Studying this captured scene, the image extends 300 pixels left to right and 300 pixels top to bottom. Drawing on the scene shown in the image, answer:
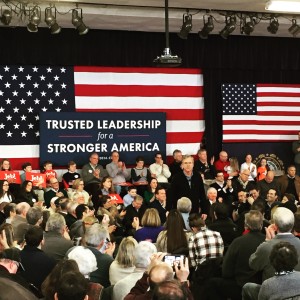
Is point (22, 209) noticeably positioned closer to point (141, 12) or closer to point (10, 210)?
point (10, 210)

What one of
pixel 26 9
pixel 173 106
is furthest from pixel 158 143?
pixel 26 9

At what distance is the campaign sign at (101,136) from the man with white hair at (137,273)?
27.4ft

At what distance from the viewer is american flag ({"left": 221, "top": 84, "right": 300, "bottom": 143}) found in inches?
542

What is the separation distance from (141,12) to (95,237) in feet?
24.8

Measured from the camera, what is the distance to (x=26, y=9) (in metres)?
11.5

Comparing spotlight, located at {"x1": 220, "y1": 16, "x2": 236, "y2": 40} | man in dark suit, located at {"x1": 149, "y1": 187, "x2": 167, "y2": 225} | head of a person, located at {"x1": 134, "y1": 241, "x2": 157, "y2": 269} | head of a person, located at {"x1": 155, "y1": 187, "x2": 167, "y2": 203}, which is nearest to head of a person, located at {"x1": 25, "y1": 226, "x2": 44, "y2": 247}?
head of a person, located at {"x1": 134, "y1": 241, "x2": 157, "y2": 269}

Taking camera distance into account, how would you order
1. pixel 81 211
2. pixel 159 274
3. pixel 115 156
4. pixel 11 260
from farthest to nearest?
pixel 115 156 → pixel 81 211 → pixel 11 260 → pixel 159 274

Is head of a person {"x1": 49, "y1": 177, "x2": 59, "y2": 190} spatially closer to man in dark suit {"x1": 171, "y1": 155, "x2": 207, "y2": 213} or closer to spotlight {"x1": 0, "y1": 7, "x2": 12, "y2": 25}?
spotlight {"x1": 0, "y1": 7, "x2": 12, "y2": 25}

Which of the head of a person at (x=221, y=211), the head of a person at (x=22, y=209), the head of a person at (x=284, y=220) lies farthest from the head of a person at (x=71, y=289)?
the head of a person at (x=22, y=209)

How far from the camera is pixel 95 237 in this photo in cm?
500

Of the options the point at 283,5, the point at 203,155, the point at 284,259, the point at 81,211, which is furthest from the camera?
the point at 203,155

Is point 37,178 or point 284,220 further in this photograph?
point 37,178

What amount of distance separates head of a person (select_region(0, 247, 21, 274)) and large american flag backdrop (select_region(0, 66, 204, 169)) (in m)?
8.05

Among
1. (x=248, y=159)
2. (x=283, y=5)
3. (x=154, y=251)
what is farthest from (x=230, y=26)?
(x=154, y=251)
